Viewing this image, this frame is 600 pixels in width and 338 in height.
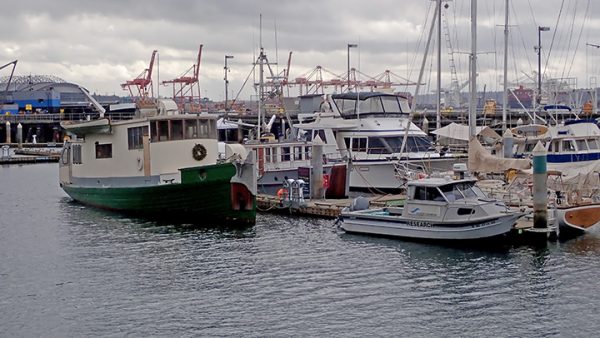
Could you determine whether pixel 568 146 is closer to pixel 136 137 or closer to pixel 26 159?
pixel 136 137

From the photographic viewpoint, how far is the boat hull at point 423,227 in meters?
30.1

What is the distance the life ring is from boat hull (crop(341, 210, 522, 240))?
8507 mm

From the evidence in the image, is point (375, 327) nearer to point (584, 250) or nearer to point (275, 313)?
point (275, 313)

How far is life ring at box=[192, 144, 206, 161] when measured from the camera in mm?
39125

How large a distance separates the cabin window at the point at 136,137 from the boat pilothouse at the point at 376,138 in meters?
11.9

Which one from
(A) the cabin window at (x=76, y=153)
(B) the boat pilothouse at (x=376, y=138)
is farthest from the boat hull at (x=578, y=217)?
(A) the cabin window at (x=76, y=153)

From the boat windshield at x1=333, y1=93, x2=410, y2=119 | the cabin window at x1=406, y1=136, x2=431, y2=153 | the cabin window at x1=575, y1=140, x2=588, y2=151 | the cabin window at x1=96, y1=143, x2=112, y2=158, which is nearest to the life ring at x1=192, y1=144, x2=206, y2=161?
the cabin window at x1=96, y1=143, x2=112, y2=158

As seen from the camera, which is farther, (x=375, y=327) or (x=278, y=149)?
(x=278, y=149)

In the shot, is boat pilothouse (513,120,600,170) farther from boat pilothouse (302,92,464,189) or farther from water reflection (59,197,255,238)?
water reflection (59,197,255,238)

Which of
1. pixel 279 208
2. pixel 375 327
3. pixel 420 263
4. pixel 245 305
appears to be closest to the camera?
pixel 375 327

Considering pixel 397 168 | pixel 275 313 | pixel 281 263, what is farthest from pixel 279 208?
pixel 275 313

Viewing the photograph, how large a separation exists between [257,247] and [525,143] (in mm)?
22136

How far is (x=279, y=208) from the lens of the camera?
40625mm

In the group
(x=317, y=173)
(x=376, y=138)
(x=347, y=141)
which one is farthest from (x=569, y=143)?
(x=317, y=173)
